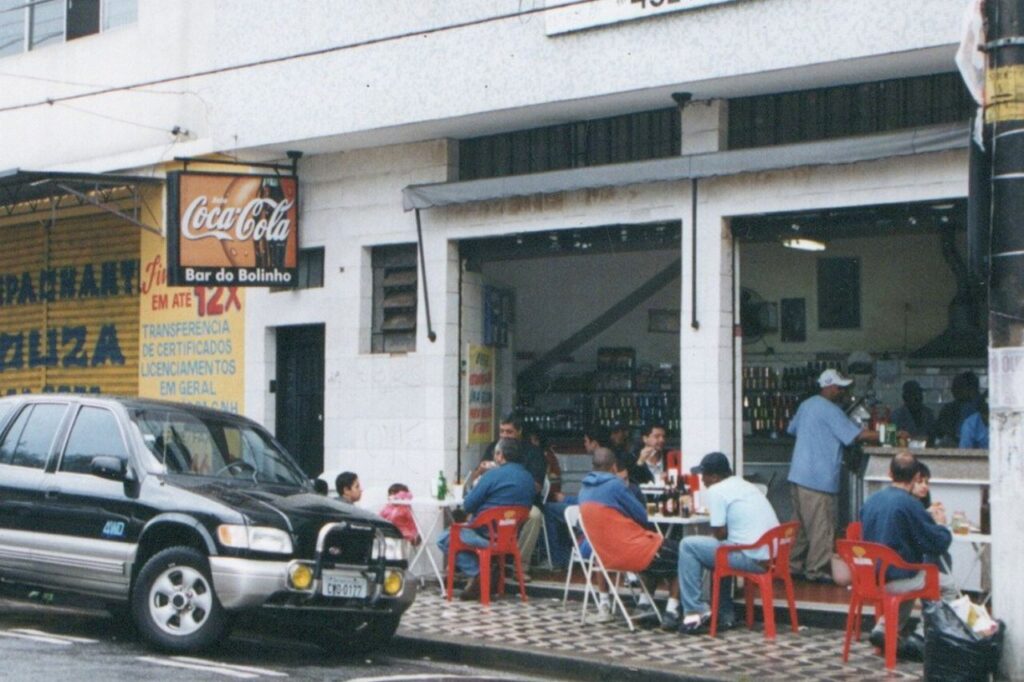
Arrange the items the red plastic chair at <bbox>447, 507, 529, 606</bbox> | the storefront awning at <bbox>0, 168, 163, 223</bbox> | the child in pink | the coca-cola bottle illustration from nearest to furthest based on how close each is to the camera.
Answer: the red plastic chair at <bbox>447, 507, 529, 606</bbox>
the child in pink
the coca-cola bottle illustration
the storefront awning at <bbox>0, 168, 163, 223</bbox>

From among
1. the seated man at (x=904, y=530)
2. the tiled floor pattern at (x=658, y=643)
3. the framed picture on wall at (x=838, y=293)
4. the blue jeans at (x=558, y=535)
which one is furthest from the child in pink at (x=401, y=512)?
the framed picture on wall at (x=838, y=293)

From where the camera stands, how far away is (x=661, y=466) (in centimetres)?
1554

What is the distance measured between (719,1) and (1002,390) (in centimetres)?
490

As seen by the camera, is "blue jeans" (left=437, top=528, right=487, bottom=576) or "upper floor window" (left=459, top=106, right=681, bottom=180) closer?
"blue jeans" (left=437, top=528, right=487, bottom=576)

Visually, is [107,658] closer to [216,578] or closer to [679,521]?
[216,578]

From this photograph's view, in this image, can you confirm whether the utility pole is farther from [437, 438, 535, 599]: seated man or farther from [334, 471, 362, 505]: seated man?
[334, 471, 362, 505]: seated man

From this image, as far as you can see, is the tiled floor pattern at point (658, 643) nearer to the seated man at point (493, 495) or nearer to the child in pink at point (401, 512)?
the seated man at point (493, 495)

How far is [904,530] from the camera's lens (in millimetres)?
10938

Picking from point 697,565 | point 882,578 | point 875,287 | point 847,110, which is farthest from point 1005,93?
point 875,287

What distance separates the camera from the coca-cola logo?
1700 cm

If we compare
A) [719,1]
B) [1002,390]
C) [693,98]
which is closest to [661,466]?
[693,98]

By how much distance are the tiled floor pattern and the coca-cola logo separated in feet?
17.2

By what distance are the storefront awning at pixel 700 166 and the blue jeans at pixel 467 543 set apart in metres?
3.38

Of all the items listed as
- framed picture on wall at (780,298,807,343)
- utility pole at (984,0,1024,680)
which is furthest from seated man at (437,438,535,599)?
framed picture on wall at (780,298,807,343)
